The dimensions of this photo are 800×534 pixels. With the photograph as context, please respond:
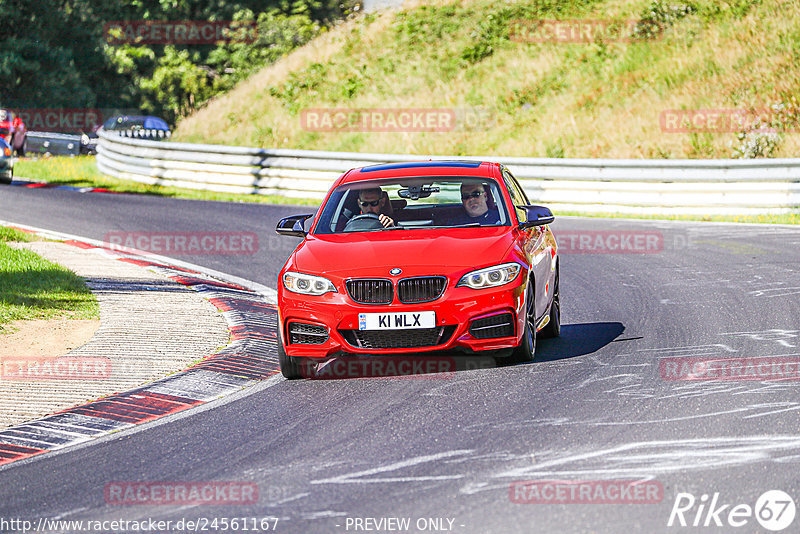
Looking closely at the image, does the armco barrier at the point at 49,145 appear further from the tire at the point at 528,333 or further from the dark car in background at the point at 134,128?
the tire at the point at 528,333

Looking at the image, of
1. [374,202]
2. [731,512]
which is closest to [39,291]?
[374,202]

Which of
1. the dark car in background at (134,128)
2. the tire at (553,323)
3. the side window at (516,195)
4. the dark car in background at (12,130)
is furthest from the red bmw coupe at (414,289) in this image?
the dark car in background at (134,128)

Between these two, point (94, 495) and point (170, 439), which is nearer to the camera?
point (94, 495)

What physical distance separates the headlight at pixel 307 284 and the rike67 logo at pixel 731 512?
3.82 meters

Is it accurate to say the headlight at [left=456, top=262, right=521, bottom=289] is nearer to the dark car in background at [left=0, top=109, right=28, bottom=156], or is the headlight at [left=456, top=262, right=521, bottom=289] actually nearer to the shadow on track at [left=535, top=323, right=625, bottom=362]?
the shadow on track at [left=535, top=323, right=625, bottom=362]

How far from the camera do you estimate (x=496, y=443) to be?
21.9 feet

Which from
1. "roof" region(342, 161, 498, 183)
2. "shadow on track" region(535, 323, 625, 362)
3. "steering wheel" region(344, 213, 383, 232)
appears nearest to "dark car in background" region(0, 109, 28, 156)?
"roof" region(342, 161, 498, 183)

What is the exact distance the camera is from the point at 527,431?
6914mm

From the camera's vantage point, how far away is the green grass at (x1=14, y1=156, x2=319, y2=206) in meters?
25.4

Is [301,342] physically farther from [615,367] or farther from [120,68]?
[120,68]

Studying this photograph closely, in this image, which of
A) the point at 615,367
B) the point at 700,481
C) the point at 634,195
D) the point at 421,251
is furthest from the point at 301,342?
the point at 634,195

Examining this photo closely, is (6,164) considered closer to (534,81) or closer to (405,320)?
(534,81)

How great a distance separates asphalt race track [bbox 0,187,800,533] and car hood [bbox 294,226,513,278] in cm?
83

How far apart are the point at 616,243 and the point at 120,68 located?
49.9 m
